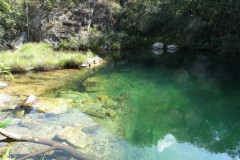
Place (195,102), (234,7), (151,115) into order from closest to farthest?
(151,115), (195,102), (234,7)

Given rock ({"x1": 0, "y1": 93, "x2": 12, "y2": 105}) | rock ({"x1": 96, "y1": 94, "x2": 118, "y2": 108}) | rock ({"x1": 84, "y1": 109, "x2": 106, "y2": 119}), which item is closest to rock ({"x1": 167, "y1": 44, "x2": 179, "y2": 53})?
rock ({"x1": 96, "y1": 94, "x2": 118, "y2": 108})

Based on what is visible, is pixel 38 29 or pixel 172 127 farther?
pixel 38 29

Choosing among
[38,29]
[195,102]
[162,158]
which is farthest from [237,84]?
[38,29]

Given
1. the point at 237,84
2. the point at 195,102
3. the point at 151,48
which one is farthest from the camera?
the point at 151,48

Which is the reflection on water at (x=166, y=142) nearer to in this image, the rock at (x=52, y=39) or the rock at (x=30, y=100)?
the rock at (x=30, y=100)

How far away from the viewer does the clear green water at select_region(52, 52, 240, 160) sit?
7648 millimetres

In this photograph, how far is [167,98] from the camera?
11758 mm

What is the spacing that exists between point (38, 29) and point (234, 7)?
16.8 metres

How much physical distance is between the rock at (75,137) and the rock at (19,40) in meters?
18.2

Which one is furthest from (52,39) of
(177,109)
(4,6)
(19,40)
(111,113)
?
(177,109)

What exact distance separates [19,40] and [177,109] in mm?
18622

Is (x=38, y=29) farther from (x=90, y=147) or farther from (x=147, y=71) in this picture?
(x=90, y=147)

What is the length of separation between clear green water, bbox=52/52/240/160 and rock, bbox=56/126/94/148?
94 centimetres

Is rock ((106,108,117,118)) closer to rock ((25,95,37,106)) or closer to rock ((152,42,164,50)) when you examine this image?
rock ((25,95,37,106))
